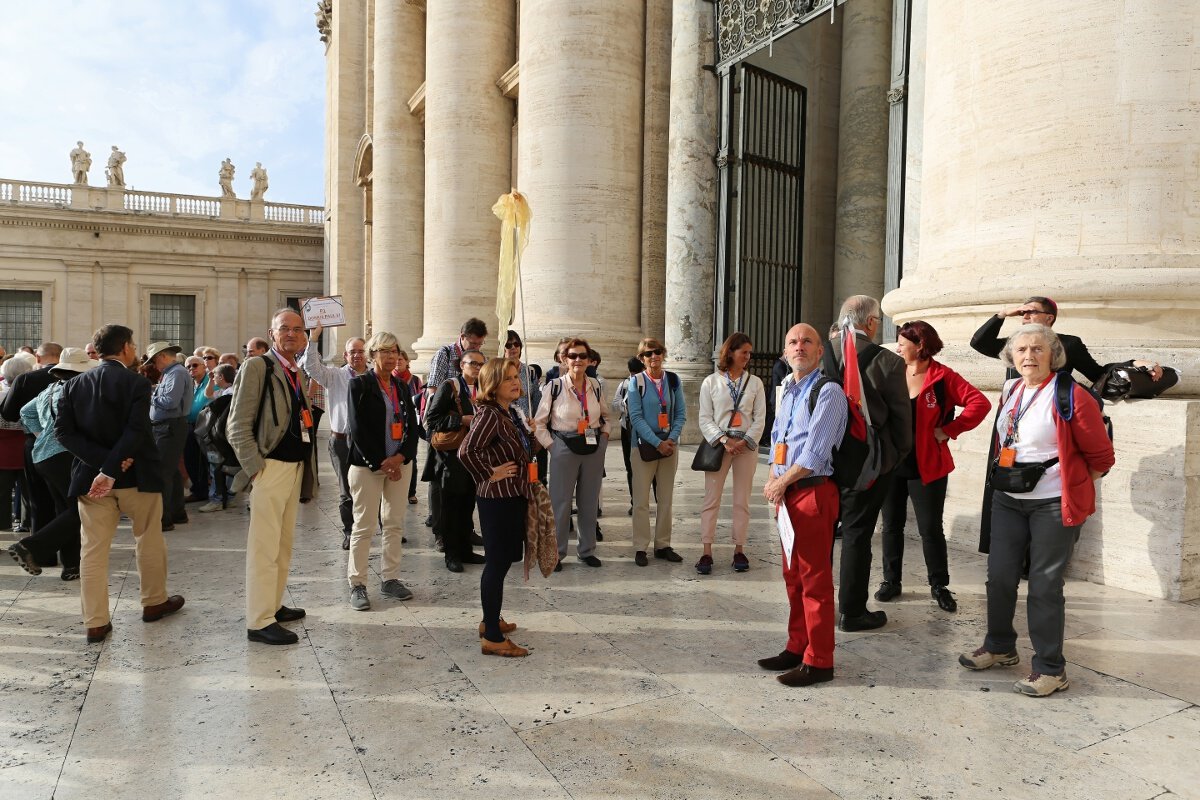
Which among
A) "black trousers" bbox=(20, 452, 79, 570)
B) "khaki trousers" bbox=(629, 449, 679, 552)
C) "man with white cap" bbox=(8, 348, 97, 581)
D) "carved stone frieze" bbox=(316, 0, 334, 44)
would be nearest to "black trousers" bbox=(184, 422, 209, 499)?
"man with white cap" bbox=(8, 348, 97, 581)

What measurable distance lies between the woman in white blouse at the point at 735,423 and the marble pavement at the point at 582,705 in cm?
80

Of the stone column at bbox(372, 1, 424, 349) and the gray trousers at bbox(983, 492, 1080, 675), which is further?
the stone column at bbox(372, 1, 424, 349)

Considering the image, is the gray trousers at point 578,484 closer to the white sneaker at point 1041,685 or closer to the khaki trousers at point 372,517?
the khaki trousers at point 372,517

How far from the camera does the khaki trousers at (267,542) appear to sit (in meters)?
4.55

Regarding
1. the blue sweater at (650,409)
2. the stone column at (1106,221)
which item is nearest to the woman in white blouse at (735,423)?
the blue sweater at (650,409)

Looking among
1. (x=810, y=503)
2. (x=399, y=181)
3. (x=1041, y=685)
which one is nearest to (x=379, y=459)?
(x=810, y=503)

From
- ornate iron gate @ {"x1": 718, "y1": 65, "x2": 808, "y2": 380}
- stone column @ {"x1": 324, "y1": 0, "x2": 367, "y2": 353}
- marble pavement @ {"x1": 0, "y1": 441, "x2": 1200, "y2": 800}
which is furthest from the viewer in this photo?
stone column @ {"x1": 324, "y1": 0, "x2": 367, "y2": 353}

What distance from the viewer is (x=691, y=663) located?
4.13 metres

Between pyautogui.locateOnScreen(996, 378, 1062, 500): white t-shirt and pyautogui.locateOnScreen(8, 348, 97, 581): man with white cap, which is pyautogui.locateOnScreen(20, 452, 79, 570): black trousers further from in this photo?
pyautogui.locateOnScreen(996, 378, 1062, 500): white t-shirt

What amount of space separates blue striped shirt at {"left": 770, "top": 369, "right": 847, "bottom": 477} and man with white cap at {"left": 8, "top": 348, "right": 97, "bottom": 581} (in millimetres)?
4083

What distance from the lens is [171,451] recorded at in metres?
7.62

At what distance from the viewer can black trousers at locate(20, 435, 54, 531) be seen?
22.3 feet

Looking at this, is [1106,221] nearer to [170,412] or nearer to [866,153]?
[170,412]

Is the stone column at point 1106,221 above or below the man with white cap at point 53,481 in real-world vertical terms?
above
